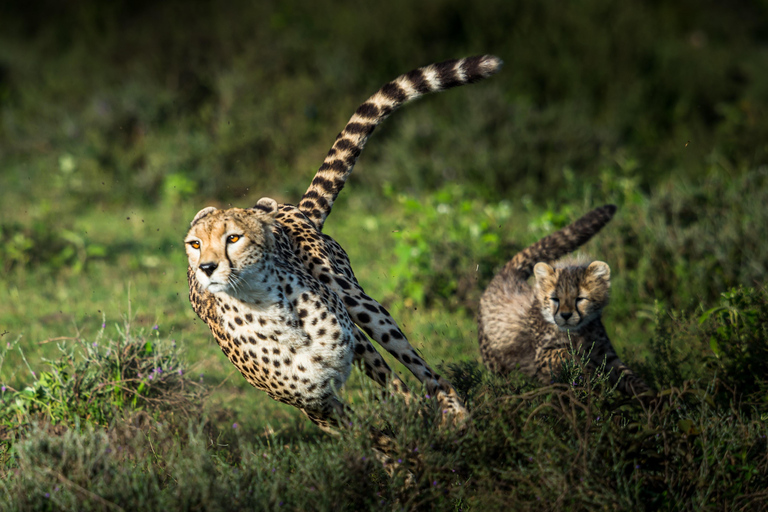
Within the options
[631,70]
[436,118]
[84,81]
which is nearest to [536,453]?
[436,118]

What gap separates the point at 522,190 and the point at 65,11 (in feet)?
36.8

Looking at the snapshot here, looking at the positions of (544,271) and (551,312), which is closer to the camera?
(551,312)

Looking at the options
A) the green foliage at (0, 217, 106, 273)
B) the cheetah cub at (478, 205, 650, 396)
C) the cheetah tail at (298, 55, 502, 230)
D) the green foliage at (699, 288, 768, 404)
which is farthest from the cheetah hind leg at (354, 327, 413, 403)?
the green foliage at (0, 217, 106, 273)

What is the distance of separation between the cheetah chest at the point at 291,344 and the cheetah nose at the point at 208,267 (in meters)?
0.22

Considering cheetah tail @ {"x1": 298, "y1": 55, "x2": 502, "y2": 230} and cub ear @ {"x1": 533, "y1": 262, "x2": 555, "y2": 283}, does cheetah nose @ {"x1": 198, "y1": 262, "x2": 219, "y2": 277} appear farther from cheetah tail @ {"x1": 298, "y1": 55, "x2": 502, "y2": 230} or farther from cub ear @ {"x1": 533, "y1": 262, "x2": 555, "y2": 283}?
cub ear @ {"x1": 533, "y1": 262, "x2": 555, "y2": 283}

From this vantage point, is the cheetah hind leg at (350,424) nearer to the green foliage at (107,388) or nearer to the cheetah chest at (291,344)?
the cheetah chest at (291,344)

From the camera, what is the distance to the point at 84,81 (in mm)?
11359

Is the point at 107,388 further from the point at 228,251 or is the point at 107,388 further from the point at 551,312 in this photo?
the point at 551,312

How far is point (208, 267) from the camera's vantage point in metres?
2.65

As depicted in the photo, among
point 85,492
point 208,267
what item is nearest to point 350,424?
point 208,267

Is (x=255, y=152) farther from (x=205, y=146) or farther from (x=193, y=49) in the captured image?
(x=193, y=49)

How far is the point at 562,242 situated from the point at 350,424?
6.67 ft

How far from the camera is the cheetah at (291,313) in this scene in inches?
109

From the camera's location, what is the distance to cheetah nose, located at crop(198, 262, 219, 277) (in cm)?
264
